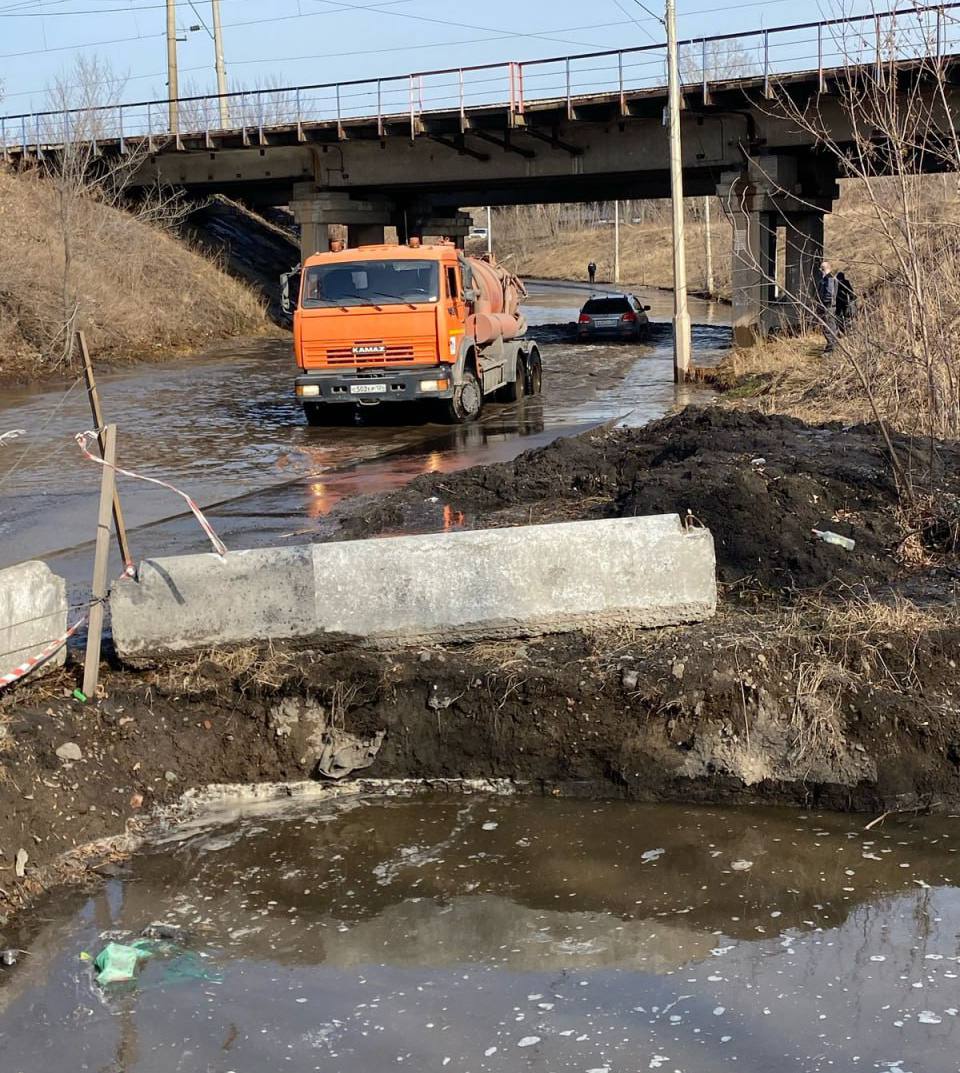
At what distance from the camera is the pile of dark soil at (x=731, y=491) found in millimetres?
8062

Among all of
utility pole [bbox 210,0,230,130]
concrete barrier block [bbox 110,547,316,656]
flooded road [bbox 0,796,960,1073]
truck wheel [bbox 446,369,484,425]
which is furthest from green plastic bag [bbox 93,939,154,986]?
utility pole [bbox 210,0,230,130]

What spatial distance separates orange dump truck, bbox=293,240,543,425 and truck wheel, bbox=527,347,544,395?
4333mm

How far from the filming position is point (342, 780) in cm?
646

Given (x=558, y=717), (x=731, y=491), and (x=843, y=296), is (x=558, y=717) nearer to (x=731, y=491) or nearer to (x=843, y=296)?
(x=731, y=491)

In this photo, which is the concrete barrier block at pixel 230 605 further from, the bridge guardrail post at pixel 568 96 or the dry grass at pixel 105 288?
the bridge guardrail post at pixel 568 96

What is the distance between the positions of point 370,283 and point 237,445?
334 centimetres

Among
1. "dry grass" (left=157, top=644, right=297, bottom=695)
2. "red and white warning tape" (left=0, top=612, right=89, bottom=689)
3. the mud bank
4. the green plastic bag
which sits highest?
"red and white warning tape" (left=0, top=612, right=89, bottom=689)

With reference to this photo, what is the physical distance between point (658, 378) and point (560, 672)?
21327 millimetres

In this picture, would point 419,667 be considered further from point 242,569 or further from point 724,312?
point 724,312

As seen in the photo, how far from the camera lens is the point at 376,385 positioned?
64.2 feet

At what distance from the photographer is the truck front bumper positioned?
63.7 feet

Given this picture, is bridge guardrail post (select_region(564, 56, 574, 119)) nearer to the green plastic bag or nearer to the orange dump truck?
the orange dump truck

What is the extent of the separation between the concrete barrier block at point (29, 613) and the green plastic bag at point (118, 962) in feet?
6.95

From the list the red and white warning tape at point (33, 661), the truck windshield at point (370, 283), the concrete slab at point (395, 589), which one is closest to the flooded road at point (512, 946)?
the concrete slab at point (395, 589)
